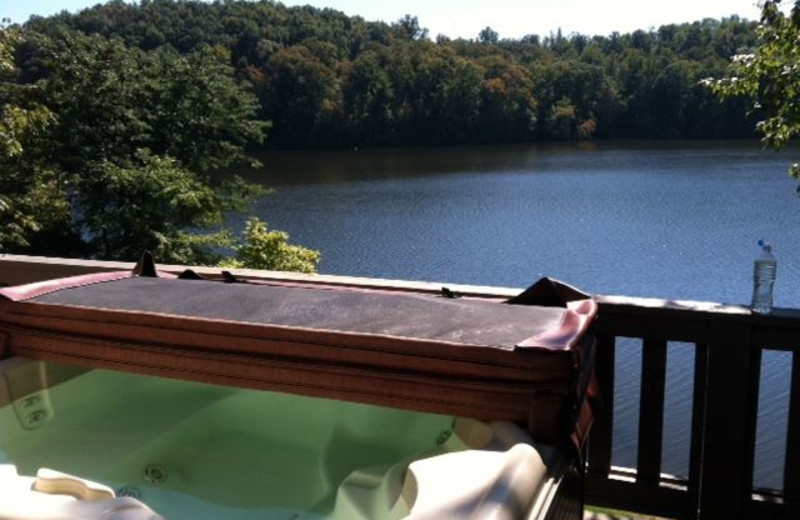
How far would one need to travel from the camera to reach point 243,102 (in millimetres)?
14320

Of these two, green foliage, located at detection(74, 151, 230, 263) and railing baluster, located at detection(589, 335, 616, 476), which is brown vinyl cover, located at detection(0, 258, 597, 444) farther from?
green foliage, located at detection(74, 151, 230, 263)

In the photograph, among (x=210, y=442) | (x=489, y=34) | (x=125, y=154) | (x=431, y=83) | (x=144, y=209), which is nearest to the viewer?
(x=210, y=442)

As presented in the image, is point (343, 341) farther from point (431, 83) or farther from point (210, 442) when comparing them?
point (431, 83)

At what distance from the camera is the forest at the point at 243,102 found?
38.5 feet

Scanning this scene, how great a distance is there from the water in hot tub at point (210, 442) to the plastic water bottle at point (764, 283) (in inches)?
38.4

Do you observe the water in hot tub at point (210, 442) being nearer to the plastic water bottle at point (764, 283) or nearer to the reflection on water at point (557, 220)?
the plastic water bottle at point (764, 283)

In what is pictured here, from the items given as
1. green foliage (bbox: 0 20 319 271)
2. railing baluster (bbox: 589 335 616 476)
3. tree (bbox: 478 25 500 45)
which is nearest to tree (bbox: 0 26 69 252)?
green foliage (bbox: 0 20 319 271)

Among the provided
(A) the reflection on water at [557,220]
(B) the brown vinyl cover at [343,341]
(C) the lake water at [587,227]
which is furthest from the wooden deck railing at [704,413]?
(A) the reflection on water at [557,220]

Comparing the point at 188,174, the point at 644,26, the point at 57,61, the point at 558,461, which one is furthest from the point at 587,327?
the point at 644,26

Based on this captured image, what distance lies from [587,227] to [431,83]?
31314 mm

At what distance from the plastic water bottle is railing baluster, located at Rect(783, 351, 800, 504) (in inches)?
5.8

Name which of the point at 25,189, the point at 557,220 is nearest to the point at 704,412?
the point at 25,189

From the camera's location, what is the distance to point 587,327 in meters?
1.96

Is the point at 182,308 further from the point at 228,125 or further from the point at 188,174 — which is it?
the point at 228,125
